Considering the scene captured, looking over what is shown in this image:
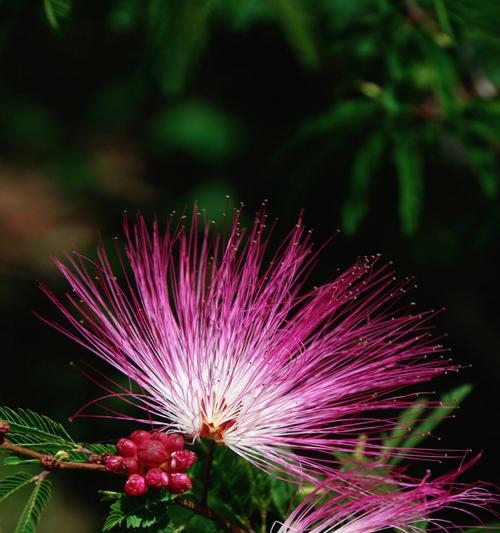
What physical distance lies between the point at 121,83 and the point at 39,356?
136 inches

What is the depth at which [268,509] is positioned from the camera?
2074 mm

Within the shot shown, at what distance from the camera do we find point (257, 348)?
6.23 feet

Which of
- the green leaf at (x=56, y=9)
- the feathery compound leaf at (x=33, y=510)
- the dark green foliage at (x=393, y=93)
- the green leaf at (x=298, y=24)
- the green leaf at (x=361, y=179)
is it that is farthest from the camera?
the green leaf at (x=361, y=179)

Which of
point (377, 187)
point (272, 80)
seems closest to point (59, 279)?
point (272, 80)

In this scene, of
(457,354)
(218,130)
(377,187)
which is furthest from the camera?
(218,130)

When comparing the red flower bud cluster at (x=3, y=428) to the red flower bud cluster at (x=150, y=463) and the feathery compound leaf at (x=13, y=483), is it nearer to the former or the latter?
the feathery compound leaf at (x=13, y=483)

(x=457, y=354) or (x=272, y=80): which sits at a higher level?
(x=272, y=80)

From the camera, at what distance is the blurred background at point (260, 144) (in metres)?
2.94

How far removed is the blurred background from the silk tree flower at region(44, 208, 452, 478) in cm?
64

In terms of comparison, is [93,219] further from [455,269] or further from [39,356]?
[455,269]

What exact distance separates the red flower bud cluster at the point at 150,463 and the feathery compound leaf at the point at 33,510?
13cm

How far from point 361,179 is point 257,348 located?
1337 mm

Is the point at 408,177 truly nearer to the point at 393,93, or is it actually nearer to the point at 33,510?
the point at 393,93

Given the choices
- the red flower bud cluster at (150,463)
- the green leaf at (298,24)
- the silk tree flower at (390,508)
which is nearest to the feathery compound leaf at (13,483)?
the red flower bud cluster at (150,463)
